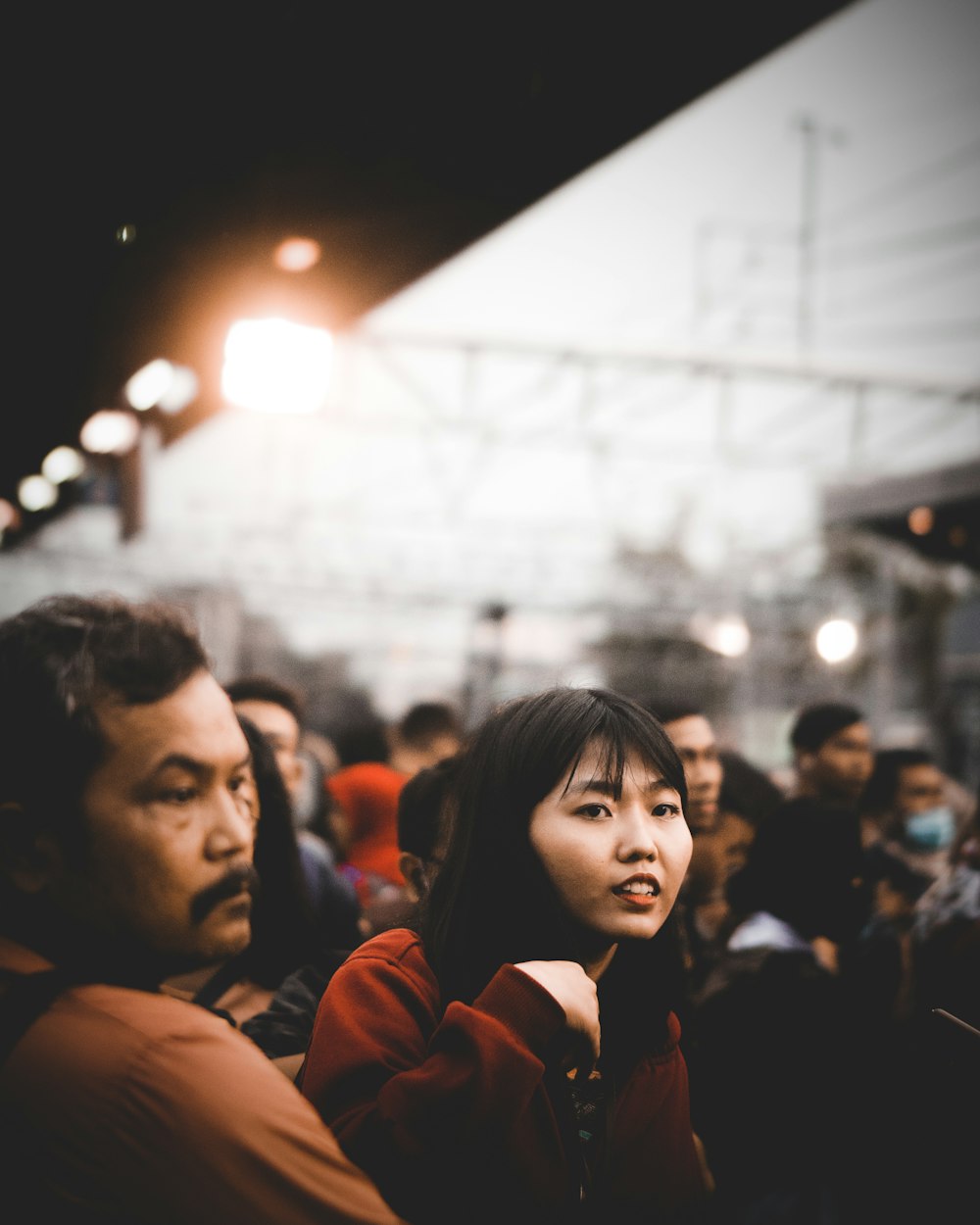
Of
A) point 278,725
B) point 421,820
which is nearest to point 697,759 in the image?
point 421,820

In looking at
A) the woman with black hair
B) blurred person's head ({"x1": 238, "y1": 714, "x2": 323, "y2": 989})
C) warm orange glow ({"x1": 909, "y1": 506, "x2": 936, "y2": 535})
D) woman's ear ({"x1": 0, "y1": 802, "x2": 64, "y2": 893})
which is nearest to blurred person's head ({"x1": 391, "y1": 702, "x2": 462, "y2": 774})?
blurred person's head ({"x1": 238, "y1": 714, "x2": 323, "y2": 989})

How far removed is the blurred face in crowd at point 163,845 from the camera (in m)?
1.03

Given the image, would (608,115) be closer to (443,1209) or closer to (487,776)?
(487,776)

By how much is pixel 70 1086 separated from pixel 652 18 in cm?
205

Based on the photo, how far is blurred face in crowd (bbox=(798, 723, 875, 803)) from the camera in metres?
4.52

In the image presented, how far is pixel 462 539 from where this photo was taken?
2305 cm

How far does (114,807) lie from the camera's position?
1.04 meters

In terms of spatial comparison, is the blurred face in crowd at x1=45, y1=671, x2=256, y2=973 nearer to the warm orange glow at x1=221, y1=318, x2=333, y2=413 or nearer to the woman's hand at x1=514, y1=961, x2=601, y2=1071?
the woman's hand at x1=514, y1=961, x2=601, y2=1071

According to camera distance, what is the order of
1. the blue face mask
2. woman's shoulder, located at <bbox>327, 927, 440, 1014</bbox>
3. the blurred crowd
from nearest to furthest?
1. woman's shoulder, located at <bbox>327, 927, 440, 1014</bbox>
2. the blurred crowd
3. the blue face mask

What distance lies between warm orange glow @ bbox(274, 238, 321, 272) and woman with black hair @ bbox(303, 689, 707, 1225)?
2060mm

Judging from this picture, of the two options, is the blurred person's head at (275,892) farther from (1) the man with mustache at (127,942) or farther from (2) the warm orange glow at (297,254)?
(2) the warm orange glow at (297,254)

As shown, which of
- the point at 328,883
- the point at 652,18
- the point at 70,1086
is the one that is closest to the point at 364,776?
the point at 328,883

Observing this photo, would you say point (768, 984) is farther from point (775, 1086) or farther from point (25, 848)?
point (25, 848)

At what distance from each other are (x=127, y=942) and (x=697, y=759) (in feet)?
7.97
